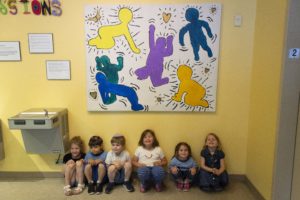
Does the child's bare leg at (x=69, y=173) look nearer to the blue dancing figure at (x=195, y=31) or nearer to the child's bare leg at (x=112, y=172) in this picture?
the child's bare leg at (x=112, y=172)

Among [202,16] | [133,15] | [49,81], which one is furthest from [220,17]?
[49,81]

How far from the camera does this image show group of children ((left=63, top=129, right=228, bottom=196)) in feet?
8.93

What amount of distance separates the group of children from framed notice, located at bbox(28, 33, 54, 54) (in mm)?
1037

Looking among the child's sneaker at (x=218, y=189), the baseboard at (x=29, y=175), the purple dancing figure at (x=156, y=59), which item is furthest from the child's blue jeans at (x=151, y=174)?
the baseboard at (x=29, y=175)

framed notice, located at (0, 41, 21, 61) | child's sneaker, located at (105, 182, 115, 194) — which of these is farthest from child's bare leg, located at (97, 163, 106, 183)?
framed notice, located at (0, 41, 21, 61)

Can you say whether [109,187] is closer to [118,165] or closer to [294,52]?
[118,165]

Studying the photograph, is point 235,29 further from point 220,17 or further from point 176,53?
point 176,53

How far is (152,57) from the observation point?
9.09ft

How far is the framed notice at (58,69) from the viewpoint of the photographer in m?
2.82

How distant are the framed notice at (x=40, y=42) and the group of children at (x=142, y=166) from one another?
1.04 meters

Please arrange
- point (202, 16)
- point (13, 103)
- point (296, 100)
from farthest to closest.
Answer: point (13, 103) → point (202, 16) → point (296, 100)

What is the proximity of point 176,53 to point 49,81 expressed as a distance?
1.44m

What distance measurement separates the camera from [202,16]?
269 cm

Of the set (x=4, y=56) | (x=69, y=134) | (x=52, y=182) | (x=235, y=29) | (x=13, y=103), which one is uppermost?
(x=235, y=29)
